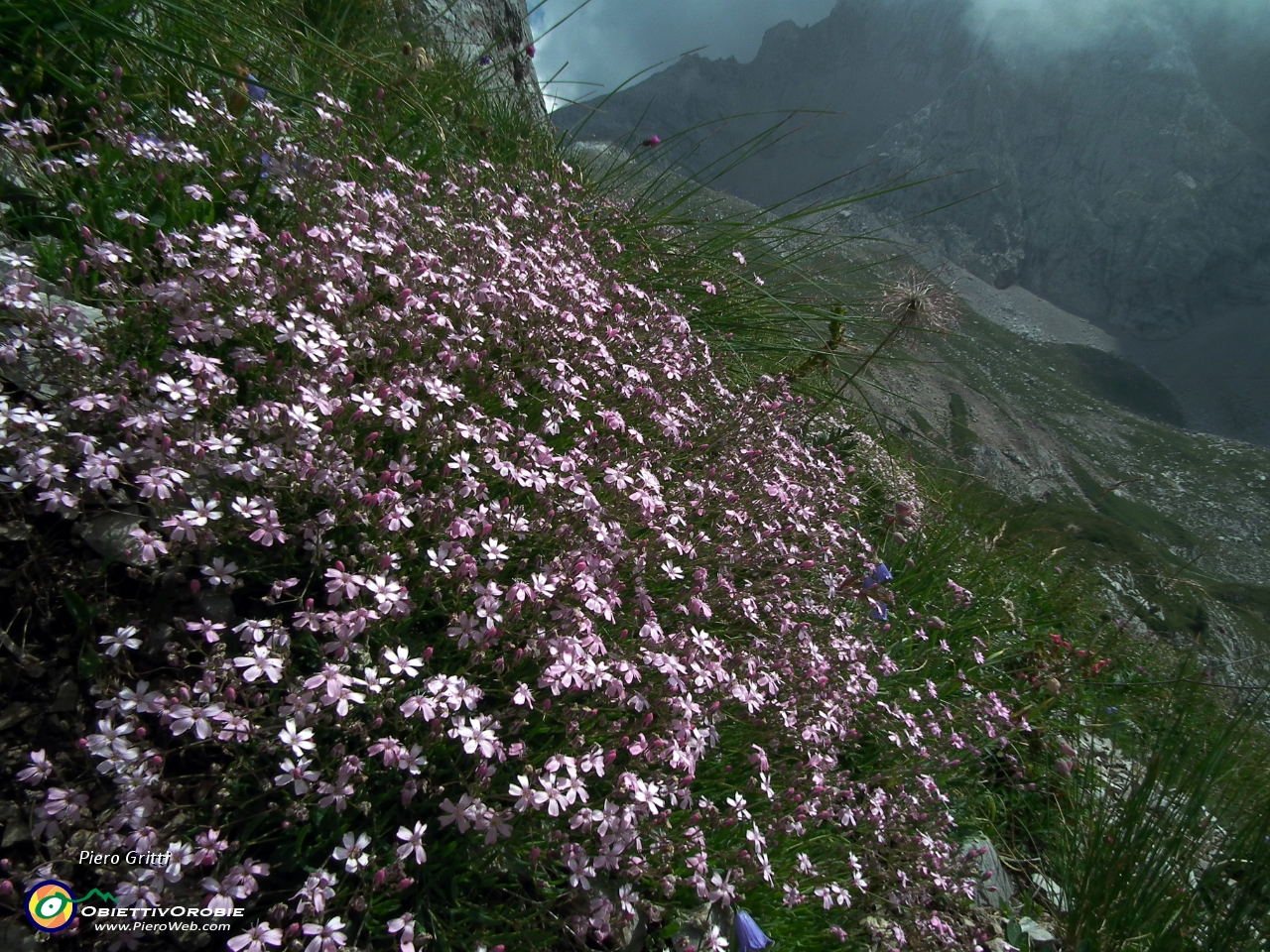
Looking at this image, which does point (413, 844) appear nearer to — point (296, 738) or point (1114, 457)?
point (296, 738)

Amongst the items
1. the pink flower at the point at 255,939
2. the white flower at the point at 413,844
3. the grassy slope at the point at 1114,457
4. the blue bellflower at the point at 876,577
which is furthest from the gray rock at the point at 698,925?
the grassy slope at the point at 1114,457

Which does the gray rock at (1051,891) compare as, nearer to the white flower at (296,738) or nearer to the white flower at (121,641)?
the white flower at (296,738)

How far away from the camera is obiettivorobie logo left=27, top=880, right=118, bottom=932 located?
1.73 m

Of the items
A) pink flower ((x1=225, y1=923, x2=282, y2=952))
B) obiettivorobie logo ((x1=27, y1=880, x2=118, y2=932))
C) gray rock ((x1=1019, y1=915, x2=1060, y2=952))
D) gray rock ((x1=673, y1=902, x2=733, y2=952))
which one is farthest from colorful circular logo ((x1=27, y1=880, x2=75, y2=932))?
gray rock ((x1=1019, y1=915, x2=1060, y2=952))

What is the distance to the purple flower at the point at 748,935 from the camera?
2.47 metres

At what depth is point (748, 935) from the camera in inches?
97.3

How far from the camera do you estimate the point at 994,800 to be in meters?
4.18

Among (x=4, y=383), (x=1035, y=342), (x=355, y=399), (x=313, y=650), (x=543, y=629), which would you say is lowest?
(x=313, y=650)

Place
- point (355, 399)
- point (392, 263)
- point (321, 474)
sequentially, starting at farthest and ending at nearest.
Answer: point (392, 263) < point (355, 399) < point (321, 474)

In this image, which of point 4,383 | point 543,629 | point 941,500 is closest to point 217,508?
point 4,383

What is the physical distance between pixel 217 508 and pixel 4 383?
893mm

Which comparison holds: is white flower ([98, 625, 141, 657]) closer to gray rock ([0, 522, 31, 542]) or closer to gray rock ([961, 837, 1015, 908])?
gray rock ([0, 522, 31, 542])

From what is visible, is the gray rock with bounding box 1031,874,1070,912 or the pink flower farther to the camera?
the gray rock with bounding box 1031,874,1070,912

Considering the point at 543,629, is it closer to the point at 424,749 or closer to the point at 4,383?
the point at 424,749
